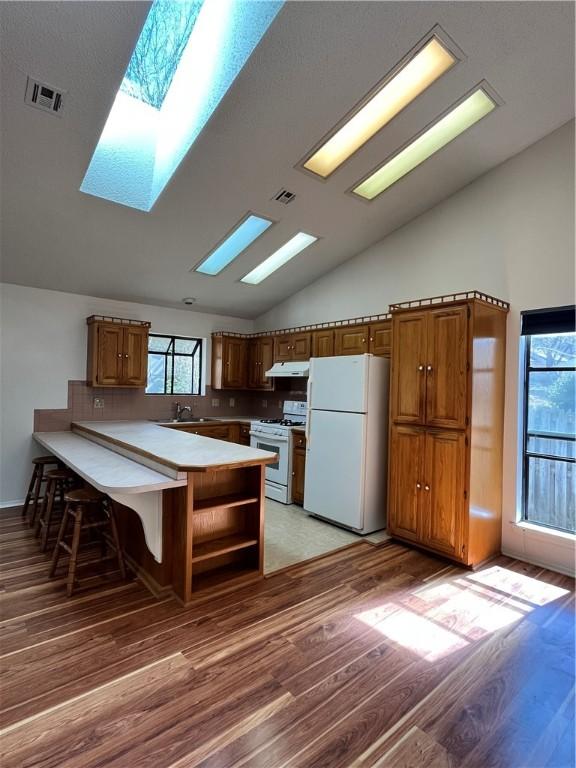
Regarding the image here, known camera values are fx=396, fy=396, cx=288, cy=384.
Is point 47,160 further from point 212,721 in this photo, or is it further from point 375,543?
point 375,543

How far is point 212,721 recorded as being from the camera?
5.35 ft

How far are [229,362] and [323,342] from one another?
1.62 metres

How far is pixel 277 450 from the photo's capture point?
4.76 meters

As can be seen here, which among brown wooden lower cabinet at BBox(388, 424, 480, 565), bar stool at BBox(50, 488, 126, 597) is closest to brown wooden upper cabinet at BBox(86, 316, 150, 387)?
bar stool at BBox(50, 488, 126, 597)

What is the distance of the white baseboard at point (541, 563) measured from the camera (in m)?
3.05

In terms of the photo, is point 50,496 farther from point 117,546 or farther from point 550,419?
point 550,419

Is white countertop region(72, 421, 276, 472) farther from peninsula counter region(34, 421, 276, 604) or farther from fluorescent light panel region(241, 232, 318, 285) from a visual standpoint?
fluorescent light panel region(241, 232, 318, 285)

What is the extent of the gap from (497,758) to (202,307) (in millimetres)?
5281

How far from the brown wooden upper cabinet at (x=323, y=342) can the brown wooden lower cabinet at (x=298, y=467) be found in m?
1.06

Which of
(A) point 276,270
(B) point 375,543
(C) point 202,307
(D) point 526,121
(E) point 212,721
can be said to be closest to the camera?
(E) point 212,721

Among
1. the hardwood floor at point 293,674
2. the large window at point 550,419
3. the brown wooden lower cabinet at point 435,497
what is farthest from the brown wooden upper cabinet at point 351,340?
the hardwood floor at point 293,674

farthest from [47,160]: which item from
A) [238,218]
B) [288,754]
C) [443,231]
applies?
[288,754]

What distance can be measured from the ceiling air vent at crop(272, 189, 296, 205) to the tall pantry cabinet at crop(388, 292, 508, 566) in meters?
1.36

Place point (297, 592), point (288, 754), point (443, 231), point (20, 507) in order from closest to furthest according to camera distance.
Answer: point (288, 754), point (297, 592), point (443, 231), point (20, 507)
